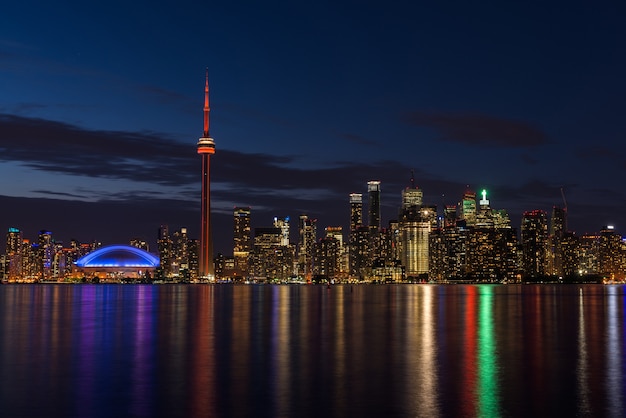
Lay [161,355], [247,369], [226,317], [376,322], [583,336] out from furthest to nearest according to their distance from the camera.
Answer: [226,317] < [376,322] < [583,336] < [161,355] < [247,369]

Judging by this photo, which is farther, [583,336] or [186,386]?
[583,336]

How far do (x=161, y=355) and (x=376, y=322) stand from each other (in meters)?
32.4

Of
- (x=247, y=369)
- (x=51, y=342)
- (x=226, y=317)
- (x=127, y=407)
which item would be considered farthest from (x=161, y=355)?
→ (x=226, y=317)

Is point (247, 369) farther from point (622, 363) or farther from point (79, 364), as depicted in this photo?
point (622, 363)

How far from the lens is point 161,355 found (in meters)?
44.5

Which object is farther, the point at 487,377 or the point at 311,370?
the point at 311,370

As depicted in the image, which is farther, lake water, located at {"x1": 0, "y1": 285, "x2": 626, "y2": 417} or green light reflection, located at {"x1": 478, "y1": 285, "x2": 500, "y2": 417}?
lake water, located at {"x1": 0, "y1": 285, "x2": 626, "y2": 417}

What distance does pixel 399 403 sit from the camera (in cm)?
2833

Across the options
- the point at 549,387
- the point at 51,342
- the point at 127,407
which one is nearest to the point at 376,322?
the point at 51,342

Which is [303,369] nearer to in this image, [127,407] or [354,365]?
[354,365]

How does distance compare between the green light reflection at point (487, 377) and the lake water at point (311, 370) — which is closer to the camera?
the green light reflection at point (487, 377)

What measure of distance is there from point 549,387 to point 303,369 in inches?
470

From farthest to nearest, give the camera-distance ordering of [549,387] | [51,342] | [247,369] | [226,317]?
1. [226,317]
2. [51,342]
3. [247,369]
4. [549,387]

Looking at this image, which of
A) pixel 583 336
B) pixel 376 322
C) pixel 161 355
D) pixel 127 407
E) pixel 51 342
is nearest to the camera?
pixel 127 407
